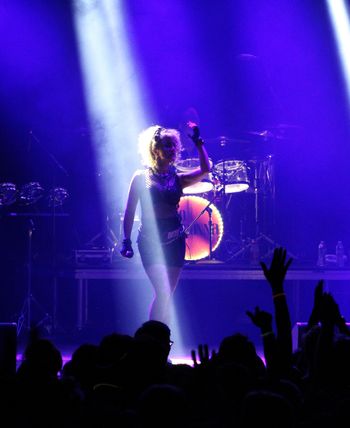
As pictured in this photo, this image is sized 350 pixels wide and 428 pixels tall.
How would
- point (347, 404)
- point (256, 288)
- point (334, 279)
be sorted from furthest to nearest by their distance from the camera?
point (256, 288)
point (334, 279)
point (347, 404)

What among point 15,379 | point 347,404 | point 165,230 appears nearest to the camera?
point 347,404

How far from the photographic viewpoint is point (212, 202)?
36.5 ft

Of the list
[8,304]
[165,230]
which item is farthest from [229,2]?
[165,230]

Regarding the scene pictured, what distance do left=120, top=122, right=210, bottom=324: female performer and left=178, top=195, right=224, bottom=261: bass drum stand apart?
5.13 meters

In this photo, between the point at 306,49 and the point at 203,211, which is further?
the point at 306,49

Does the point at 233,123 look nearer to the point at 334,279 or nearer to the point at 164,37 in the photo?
the point at 164,37

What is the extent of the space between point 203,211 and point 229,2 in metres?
3.40

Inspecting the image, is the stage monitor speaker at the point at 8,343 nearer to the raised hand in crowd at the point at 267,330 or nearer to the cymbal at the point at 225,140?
the raised hand in crowd at the point at 267,330

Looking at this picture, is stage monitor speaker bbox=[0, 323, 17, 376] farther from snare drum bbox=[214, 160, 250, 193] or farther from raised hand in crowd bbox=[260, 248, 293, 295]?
snare drum bbox=[214, 160, 250, 193]

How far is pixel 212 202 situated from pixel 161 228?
5.20 meters

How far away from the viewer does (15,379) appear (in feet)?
9.57

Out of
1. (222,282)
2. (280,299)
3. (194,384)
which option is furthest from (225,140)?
(194,384)

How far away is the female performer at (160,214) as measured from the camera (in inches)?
234

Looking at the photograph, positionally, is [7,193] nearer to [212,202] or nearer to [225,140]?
[212,202]
